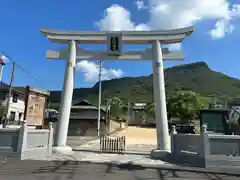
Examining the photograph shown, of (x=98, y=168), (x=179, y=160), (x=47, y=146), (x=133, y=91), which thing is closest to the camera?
(x=98, y=168)

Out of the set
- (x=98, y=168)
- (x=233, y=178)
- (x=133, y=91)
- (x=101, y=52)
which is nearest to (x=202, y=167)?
(x=233, y=178)

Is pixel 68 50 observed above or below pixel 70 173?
above

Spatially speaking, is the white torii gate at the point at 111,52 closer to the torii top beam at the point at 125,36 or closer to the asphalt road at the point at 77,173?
the torii top beam at the point at 125,36

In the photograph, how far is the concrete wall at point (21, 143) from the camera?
1062 centimetres

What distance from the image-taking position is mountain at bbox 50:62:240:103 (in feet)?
458

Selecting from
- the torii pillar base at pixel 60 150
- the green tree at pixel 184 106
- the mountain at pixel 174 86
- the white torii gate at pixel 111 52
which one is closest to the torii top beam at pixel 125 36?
the white torii gate at pixel 111 52

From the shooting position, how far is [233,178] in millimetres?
7879

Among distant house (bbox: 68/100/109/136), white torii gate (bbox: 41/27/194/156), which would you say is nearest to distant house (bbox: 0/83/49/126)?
distant house (bbox: 68/100/109/136)

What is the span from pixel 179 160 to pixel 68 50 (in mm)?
9093

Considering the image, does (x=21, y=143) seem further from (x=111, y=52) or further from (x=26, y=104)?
(x=26, y=104)

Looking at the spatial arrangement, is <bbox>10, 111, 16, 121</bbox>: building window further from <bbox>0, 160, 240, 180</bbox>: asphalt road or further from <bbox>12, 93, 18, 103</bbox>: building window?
<bbox>0, 160, 240, 180</bbox>: asphalt road

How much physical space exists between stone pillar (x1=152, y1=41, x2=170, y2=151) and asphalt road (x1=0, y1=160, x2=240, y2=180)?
3.98 m

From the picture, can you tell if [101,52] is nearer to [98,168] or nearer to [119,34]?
[119,34]

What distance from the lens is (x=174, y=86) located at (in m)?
155
